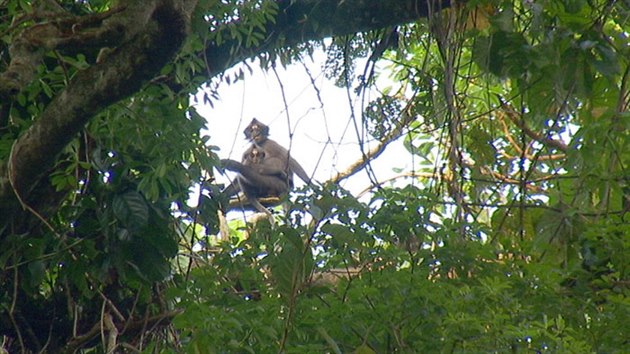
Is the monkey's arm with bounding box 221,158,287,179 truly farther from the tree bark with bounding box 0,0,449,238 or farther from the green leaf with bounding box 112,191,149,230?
the tree bark with bounding box 0,0,449,238

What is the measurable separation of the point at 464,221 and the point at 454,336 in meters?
0.68

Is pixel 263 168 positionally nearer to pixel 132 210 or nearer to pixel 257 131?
pixel 257 131

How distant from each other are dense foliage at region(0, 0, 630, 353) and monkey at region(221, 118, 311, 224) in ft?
13.0

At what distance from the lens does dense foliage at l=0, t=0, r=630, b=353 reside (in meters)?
A: 3.12

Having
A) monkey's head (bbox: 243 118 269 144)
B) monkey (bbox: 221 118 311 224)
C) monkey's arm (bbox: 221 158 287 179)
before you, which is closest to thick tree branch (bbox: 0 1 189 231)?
monkey (bbox: 221 118 311 224)

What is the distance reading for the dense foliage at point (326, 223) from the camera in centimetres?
312

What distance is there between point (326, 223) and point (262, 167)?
5.99m

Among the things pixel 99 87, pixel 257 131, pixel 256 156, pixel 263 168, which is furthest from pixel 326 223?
pixel 257 131

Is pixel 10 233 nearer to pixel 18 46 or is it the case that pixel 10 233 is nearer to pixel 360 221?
pixel 18 46

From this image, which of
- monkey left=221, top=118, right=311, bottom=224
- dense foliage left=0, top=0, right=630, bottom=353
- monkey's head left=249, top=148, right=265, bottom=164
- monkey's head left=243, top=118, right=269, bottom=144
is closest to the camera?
dense foliage left=0, top=0, right=630, bottom=353

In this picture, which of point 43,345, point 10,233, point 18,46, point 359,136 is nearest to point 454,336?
point 359,136

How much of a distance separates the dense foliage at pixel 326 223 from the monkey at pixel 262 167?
3.95 meters

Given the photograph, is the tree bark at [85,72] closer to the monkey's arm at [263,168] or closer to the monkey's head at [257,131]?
the monkey's arm at [263,168]

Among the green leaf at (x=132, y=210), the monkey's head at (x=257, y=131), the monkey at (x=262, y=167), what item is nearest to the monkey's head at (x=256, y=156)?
the monkey at (x=262, y=167)
